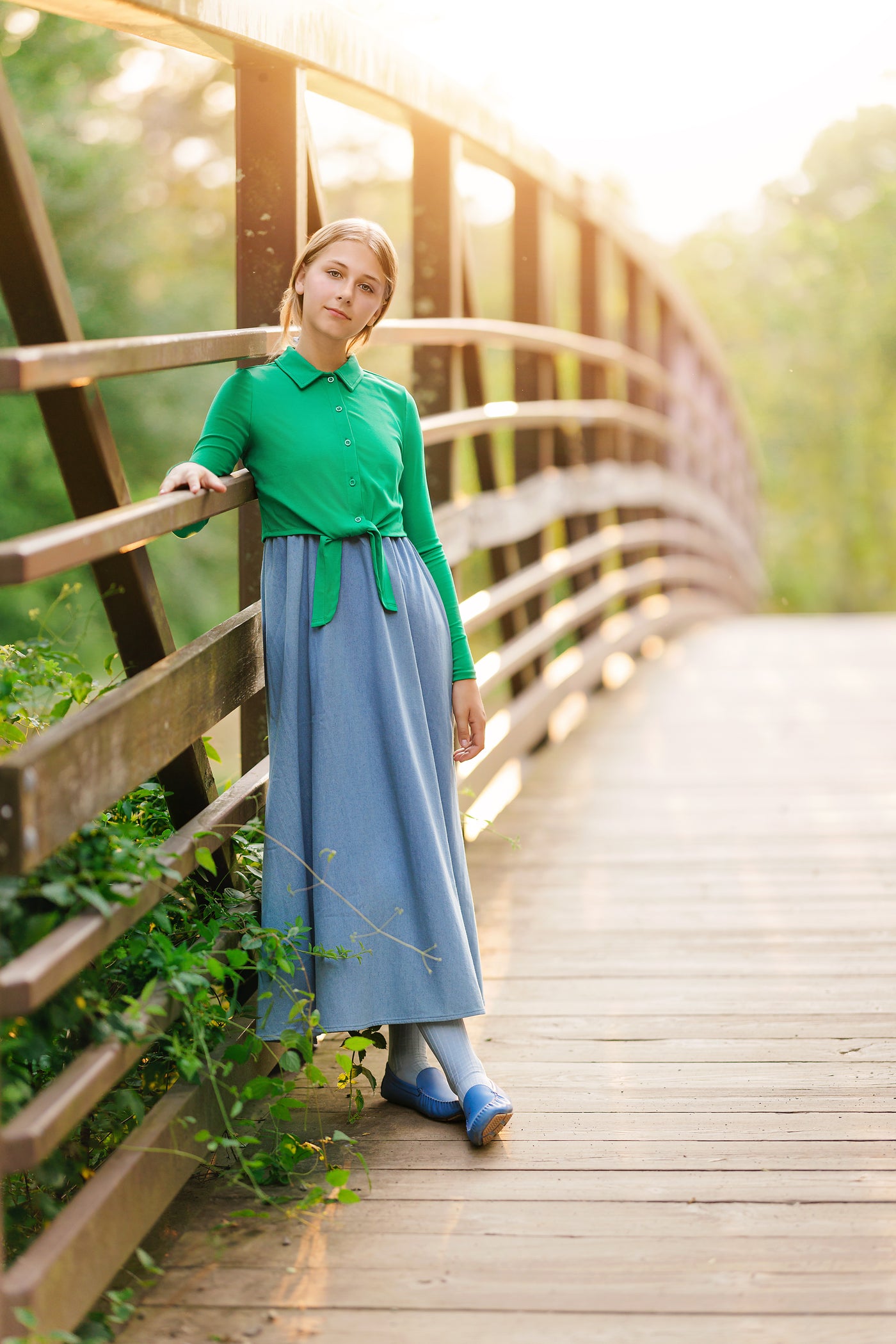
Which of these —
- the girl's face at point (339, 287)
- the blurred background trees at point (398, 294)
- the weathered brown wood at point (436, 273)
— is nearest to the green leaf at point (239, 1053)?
the girl's face at point (339, 287)

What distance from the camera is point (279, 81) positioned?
2.45m

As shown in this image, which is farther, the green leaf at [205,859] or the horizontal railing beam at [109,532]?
the green leaf at [205,859]

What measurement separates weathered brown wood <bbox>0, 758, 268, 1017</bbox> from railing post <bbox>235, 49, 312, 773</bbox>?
403 millimetres

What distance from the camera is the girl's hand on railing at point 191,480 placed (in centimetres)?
195

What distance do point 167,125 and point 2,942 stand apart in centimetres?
1408

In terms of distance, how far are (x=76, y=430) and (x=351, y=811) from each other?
0.70 meters

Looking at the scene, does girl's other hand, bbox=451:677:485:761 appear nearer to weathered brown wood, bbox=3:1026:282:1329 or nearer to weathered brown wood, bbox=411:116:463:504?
weathered brown wood, bbox=3:1026:282:1329

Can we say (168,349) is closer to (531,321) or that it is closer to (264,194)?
(264,194)

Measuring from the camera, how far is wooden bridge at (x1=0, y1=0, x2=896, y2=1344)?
1.67 metres

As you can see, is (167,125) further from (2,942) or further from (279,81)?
(2,942)

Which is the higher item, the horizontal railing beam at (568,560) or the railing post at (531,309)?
the railing post at (531,309)

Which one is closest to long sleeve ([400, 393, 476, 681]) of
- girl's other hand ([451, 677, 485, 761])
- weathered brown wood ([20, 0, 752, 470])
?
girl's other hand ([451, 677, 485, 761])

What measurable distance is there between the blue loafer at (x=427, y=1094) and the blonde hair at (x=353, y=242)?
1161 mm

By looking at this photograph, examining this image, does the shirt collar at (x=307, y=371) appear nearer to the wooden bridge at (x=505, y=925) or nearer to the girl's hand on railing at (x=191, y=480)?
the wooden bridge at (x=505, y=925)
